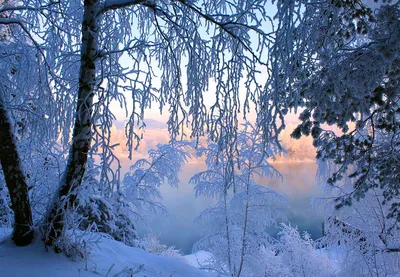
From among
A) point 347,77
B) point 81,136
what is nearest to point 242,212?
point 347,77

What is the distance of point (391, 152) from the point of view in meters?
3.61

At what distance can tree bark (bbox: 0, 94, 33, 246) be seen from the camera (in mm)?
2787

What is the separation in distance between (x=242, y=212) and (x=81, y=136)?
531 cm

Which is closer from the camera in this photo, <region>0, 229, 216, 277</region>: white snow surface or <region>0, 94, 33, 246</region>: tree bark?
<region>0, 229, 216, 277</region>: white snow surface

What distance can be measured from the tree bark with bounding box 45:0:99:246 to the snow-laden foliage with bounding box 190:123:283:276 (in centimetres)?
421

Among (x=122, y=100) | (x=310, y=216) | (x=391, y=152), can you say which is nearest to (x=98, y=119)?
(x=122, y=100)

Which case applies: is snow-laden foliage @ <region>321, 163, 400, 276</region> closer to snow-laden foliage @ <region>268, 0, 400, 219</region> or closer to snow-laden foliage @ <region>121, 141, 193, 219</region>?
snow-laden foliage @ <region>268, 0, 400, 219</region>

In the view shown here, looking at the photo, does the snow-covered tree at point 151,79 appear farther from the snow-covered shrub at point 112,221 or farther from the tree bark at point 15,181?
the snow-covered shrub at point 112,221

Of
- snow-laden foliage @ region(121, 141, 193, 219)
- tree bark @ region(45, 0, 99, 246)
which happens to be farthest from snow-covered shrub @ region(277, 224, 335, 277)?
tree bark @ region(45, 0, 99, 246)

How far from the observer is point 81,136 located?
2.61 m

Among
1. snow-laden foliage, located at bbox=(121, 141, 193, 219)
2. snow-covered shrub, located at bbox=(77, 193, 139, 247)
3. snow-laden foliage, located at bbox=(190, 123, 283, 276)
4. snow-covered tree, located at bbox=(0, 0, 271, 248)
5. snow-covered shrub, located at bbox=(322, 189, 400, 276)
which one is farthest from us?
snow-laden foliage, located at bbox=(121, 141, 193, 219)

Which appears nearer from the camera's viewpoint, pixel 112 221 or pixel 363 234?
pixel 112 221

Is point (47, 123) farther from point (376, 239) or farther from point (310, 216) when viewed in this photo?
point (310, 216)

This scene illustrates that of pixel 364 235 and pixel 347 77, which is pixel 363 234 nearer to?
pixel 364 235
